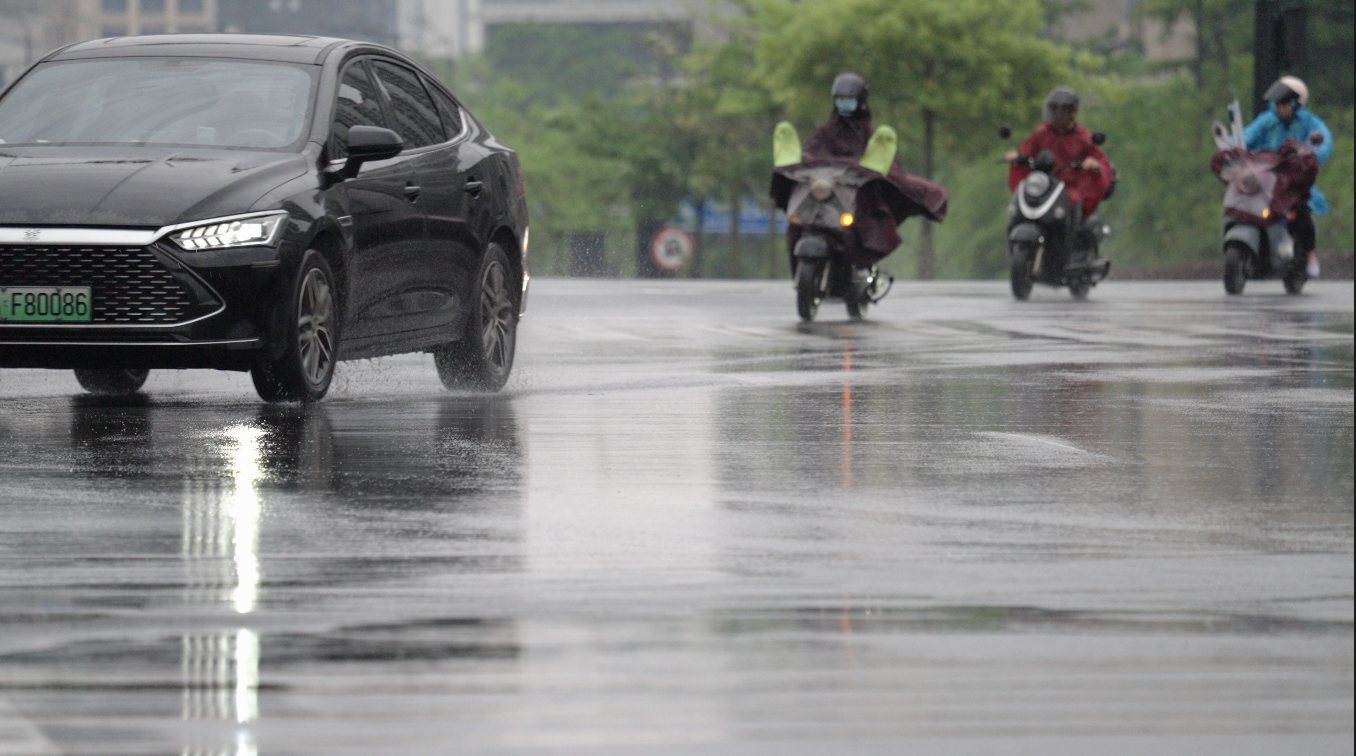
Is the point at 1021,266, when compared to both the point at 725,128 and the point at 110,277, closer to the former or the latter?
the point at 110,277

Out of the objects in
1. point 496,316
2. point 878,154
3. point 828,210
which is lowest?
point 496,316

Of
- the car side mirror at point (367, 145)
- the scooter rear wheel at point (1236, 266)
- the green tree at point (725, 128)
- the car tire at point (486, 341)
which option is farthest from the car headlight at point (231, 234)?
the green tree at point (725, 128)

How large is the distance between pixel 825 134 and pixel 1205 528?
43.0 feet

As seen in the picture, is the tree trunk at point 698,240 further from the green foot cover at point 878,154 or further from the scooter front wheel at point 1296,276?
the green foot cover at point 878,154

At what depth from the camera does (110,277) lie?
1027 cm

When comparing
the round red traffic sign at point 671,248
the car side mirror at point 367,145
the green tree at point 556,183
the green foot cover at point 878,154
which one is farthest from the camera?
the green tree at point 556,183

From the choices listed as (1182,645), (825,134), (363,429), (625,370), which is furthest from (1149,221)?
(1182,645)

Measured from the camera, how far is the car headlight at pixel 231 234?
10.3m

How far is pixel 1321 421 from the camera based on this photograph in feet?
35.7

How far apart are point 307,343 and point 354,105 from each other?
1.38 m

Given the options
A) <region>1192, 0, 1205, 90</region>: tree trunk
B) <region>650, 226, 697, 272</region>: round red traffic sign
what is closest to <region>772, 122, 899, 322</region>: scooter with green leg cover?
<region>650, 226, 697, 272</region>: round red traffic sign

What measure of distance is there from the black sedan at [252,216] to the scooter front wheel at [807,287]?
670 centimetres

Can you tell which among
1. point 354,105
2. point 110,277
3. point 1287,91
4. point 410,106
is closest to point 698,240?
point 1287,91

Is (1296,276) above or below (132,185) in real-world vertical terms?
below
